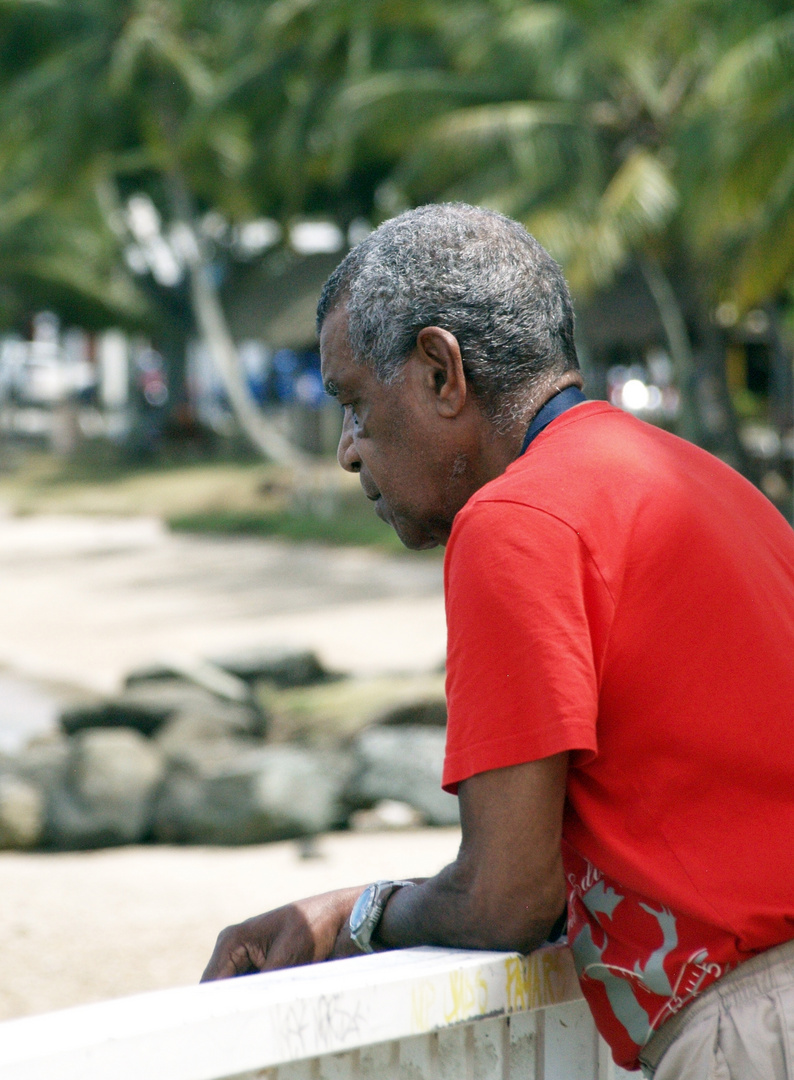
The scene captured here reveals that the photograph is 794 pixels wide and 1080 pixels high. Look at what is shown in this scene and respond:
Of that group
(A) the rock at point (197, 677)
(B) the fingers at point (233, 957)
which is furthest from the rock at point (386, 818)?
(B) the fingers at point (233, 957)

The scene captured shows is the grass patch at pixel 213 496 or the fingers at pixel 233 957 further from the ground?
the fingers at pixel 233 957

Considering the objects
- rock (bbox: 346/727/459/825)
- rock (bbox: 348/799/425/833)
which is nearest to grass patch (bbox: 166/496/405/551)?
rock (bbox: 346/727/459/825)

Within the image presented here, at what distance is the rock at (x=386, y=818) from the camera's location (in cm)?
598

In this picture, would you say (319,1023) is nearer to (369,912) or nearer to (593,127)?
(369,912)

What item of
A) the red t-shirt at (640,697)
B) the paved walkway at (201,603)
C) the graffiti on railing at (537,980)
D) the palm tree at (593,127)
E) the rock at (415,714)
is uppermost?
the palm tree at (593,127)

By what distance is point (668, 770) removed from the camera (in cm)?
145

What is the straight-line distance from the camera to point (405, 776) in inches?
244

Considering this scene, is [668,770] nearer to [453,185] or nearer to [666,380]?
[453,185]

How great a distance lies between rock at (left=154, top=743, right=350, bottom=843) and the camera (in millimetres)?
5844

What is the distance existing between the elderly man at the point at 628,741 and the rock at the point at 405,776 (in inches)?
174

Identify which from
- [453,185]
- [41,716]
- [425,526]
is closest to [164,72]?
[453,185]

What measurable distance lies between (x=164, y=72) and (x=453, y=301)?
22.1m

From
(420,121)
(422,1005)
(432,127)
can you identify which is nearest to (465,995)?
(422,1005)

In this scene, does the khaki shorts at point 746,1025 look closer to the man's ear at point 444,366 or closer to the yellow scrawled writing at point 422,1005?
the yellow scrawled writing at point 422,1005
